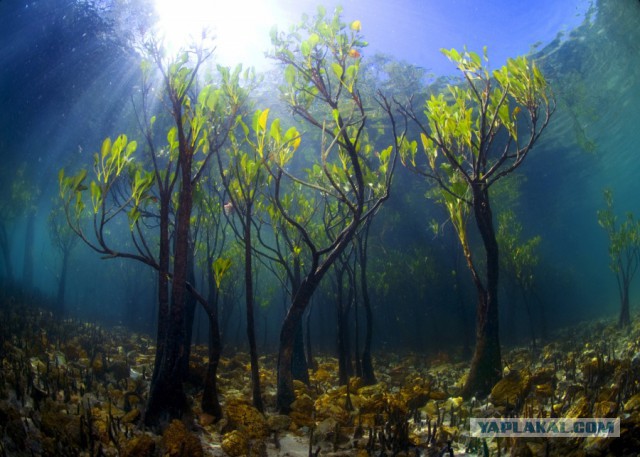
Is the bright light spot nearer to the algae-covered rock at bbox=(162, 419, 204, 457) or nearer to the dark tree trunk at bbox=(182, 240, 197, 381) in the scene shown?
the dark tree trunk at bbox=(182, 240, 197, 381)

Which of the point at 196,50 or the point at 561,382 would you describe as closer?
the point at 196,50

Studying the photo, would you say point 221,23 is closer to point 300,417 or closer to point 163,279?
point 163,279

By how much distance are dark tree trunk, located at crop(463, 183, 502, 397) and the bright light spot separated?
4642mm

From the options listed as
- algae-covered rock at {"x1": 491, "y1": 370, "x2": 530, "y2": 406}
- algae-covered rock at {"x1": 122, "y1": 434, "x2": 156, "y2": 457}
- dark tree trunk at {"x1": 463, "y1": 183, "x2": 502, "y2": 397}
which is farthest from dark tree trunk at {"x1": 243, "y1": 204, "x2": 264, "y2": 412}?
dark tree trunk at {"x1": 463, "y1": 183, "x2": 502, "y2": 397}

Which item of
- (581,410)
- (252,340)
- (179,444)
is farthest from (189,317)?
(581,410)

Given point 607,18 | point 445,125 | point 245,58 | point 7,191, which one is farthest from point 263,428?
point 7,191

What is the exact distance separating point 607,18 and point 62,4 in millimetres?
17939

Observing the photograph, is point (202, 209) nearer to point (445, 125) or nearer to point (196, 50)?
point (196, 50)

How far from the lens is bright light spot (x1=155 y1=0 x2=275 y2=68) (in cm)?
471

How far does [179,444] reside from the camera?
10.0ft

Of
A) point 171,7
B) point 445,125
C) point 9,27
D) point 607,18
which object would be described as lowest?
point 445,125

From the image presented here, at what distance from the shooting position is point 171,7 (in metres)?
6.06

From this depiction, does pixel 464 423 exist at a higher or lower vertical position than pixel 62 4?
lower

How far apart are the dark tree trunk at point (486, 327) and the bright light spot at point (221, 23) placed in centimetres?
464
